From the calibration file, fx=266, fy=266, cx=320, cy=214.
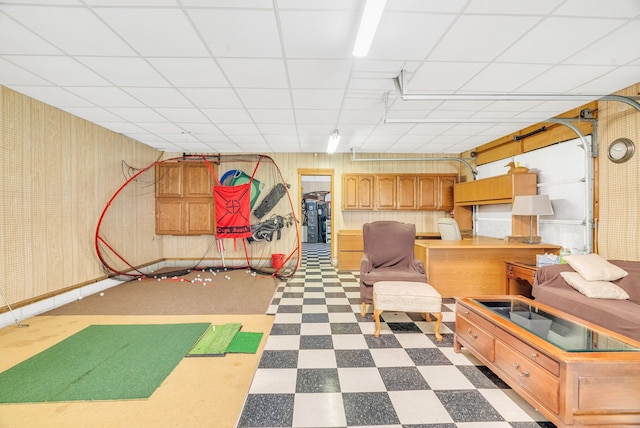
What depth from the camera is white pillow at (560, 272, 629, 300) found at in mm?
2459

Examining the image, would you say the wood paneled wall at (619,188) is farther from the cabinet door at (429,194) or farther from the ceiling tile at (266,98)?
the ceiling tile at (266,98)

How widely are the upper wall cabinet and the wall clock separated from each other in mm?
3180

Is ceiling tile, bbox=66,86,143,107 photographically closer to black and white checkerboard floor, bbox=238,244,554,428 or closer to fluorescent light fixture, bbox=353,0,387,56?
fluorescent light fixture, bbox=353,0,387,56

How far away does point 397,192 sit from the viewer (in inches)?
250

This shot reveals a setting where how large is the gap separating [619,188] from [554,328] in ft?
8.01

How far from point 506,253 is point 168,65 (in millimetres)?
4971

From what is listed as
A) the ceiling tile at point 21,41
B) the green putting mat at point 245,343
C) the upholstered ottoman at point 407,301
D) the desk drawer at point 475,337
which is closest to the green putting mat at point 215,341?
the green putting mat at point 245,343

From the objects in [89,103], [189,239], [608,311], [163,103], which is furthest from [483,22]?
[189,239]

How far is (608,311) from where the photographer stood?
2.20m

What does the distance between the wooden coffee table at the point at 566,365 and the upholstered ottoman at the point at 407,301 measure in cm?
59

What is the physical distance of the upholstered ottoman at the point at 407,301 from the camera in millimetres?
2758

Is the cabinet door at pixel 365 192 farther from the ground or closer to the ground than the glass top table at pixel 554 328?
farther from the ground

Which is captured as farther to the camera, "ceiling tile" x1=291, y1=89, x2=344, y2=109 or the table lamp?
the table lamp

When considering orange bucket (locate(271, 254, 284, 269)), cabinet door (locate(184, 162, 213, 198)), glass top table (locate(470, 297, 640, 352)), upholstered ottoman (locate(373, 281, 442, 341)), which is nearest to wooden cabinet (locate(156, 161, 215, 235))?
cabinet door (locate(184, 162, 213, 198))
